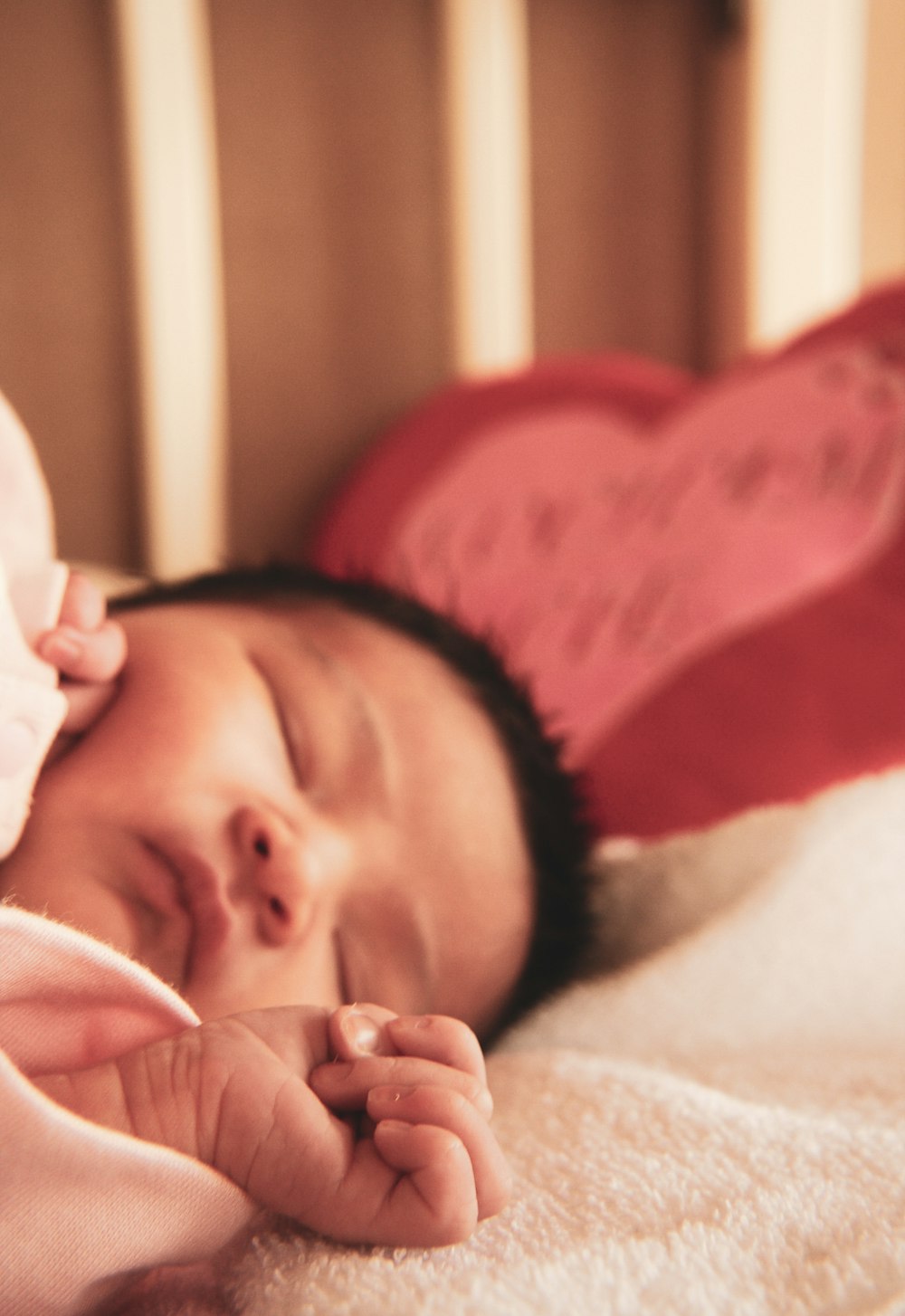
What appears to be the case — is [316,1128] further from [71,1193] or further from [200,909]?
[200,909]

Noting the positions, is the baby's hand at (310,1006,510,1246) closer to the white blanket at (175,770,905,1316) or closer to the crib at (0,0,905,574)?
the white blanket at (175,770,905,1316)

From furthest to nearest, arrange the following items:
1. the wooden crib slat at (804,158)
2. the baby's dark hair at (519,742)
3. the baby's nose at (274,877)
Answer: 1. the wooden crib slat at (804,158)
2. the baby's dark hair at (519,742)
3. the baby's nose at (274,877)

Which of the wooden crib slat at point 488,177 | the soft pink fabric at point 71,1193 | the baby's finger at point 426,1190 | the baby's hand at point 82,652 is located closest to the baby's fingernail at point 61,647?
the baby's hand at point 82,652

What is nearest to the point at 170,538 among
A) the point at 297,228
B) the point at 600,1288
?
the point at 297,228

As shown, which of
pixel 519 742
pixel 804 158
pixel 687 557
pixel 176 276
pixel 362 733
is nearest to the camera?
pixel 362 733

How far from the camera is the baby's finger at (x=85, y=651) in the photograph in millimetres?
607

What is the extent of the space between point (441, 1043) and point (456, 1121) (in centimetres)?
4

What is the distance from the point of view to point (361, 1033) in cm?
46

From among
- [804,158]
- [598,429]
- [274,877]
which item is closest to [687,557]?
[598,429]

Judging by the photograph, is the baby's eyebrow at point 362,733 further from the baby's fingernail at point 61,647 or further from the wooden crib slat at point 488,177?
the wooden crib slat at point 488,177

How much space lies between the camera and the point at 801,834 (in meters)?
0.78

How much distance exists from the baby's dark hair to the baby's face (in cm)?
2

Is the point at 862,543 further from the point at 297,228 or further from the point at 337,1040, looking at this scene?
the point at 297,228

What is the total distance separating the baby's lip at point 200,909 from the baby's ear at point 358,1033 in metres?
0.13
